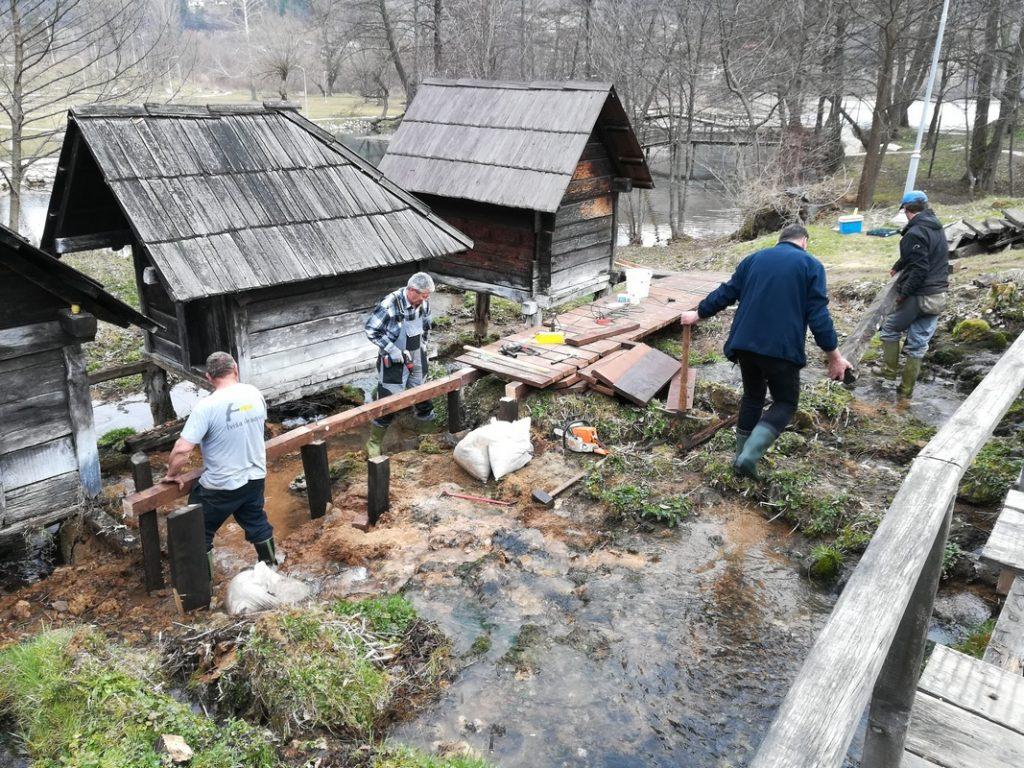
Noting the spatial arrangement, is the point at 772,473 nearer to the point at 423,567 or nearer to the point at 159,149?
the point at 423,567

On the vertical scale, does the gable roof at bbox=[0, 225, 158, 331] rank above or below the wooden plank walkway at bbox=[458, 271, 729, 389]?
above

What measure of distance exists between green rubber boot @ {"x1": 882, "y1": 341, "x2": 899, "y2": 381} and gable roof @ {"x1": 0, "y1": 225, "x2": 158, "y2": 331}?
26.2 feet

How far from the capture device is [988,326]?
9.90m

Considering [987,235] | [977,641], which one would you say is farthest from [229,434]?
[987,235]

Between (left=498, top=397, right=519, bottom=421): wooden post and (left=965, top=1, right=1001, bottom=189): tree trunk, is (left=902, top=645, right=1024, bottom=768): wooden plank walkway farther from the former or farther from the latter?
(left=965, top=1, right=1001, bottom=189): tree trunk

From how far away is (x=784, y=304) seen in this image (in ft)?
19.4

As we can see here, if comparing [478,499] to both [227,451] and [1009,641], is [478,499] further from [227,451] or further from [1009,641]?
[1009,641]

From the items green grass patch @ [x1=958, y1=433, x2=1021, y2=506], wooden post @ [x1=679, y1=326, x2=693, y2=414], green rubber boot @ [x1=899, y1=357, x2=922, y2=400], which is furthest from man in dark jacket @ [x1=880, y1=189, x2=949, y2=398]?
wooden post @ [x1=679, y1=326, x2=693, y2=414]

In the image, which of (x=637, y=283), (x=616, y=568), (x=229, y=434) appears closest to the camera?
(x=229, y=434)

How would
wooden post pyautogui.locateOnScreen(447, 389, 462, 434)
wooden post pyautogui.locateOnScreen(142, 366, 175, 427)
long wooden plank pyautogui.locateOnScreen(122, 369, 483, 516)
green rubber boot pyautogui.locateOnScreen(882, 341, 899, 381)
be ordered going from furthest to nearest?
wooden post pyautogui.locateOnScreen(142, 366, 175, 427) < green rubber boot pyautogui.locateOnScreen(882, 341, 899, 381) < wooden post pyautogui.locateOnScreen(447, 389, 462, 434) < long wooden plank pyautogui.locateOnScreen(122, 369, 483, 516)

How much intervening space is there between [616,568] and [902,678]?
3.21m

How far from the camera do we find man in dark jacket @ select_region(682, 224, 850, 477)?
5883 millimetres

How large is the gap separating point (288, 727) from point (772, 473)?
447 centimetres

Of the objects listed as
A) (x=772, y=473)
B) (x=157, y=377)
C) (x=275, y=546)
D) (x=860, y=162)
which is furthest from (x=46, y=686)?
(x=860, y=162)
